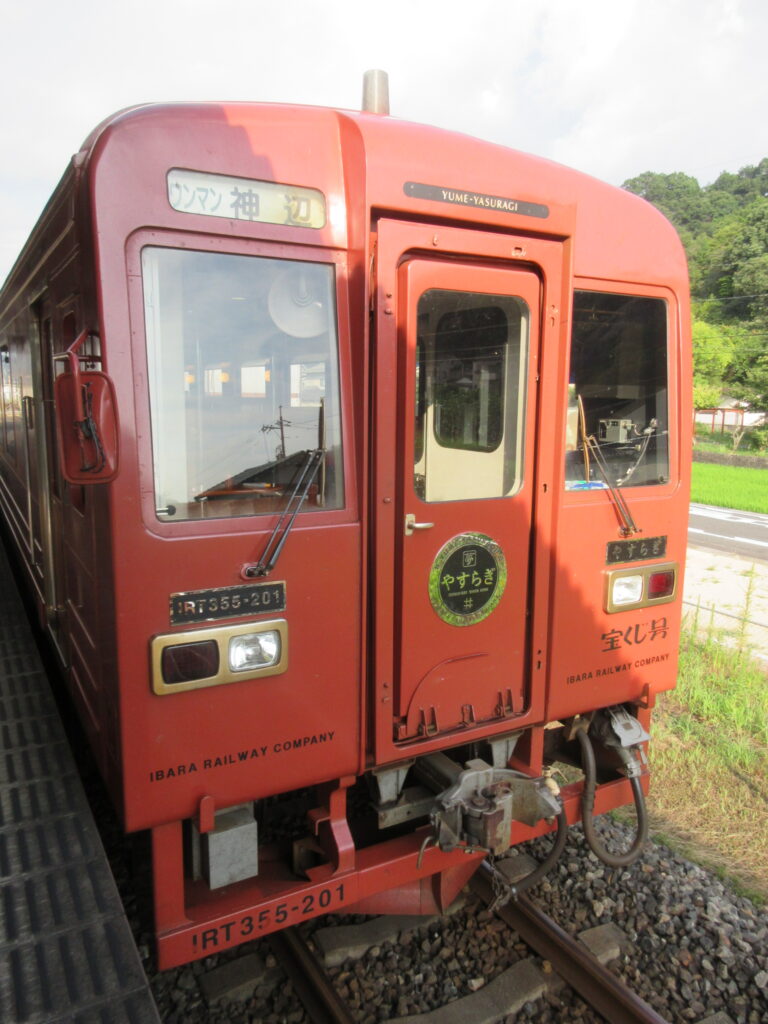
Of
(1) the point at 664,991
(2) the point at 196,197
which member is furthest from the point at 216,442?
(1) the point at 664,991

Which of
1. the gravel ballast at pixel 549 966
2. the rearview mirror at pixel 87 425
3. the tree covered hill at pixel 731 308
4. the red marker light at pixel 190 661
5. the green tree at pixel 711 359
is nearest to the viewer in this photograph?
the rearview mirror at pixel 87 425

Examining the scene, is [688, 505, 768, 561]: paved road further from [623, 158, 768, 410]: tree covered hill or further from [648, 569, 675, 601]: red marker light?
[623, 158, 768, 410]: tree covered hill

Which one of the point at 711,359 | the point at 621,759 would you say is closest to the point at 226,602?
the point at 621,759

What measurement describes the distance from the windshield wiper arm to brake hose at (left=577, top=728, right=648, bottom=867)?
1.80 m

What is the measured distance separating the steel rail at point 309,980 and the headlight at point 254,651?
132 centimetres

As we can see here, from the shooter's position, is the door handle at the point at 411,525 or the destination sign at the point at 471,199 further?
the door handle at the point at 411,525

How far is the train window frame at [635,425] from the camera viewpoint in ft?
9.82

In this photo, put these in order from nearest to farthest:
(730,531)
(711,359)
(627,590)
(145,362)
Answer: (145,362) < (627,590) < (730,531) < (711,359)

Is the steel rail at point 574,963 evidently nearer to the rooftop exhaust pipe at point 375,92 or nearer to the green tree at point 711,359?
the rooftop exhaust pipe at point 375,92

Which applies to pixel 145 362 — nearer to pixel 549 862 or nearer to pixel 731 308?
pixel 549 862

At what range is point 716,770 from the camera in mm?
4566

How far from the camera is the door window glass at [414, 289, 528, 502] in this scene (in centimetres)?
269

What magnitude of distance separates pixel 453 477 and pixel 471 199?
0.98m

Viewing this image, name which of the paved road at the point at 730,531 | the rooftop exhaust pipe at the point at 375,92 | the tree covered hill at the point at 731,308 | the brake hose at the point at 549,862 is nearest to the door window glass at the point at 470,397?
the rooftop exhaust pipe at the point at 375,92
